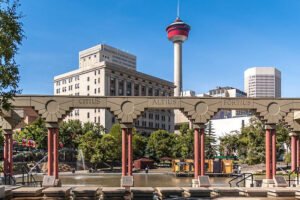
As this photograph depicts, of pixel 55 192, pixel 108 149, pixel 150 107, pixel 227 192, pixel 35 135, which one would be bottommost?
pixel 108 149

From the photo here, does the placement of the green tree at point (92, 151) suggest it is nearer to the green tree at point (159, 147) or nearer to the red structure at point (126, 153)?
the green tree at point (159, 147)

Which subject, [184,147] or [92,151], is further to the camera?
[184,147]

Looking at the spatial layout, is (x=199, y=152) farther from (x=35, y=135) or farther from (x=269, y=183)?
(x=35, y=135)

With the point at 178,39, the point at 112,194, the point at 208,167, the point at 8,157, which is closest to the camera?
the point at 112,194

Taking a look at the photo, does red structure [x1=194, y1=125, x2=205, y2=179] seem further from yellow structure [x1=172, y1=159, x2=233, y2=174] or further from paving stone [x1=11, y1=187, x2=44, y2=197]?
yellow structure [x1=172, y1=159, x2=233, y2=174]

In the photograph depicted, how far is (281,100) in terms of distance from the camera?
89.6 ft

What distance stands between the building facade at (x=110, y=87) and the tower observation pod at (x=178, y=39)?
28.8 m

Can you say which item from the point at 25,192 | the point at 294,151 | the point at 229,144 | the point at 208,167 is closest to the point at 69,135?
the point at 208,167

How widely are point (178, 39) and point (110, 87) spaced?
64741mm

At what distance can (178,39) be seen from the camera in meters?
173

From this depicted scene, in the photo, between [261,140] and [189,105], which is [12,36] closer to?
[189,105]

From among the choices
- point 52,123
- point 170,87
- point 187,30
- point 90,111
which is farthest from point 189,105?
point 187,30

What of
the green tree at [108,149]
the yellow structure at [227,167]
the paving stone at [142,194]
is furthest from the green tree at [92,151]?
the paving stone at [142,194]

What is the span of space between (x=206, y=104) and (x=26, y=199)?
13.8 metres
